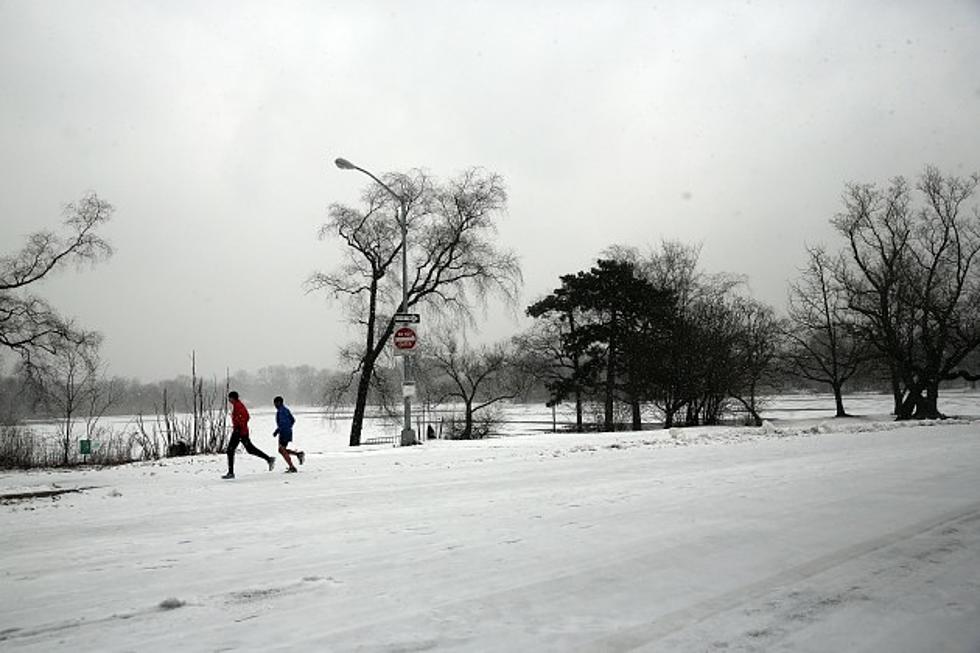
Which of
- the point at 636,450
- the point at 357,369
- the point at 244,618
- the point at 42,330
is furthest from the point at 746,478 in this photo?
the point at 42,330

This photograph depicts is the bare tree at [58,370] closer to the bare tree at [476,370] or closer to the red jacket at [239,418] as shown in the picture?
the red jacket at [239,418]

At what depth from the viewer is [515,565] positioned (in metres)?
5.04

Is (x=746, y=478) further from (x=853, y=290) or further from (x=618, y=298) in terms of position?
(x=853, y=290)

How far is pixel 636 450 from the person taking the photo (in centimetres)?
1547

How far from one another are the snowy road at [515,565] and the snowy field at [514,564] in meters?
0.03

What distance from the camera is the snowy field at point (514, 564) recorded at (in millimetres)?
3639

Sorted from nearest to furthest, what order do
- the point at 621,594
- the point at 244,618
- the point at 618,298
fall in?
the point at 244,618, the point at 621,594, the point at 618,298

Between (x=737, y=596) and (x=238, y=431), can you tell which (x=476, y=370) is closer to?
(x=238, y=431)

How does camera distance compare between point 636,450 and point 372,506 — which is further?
point 636,450

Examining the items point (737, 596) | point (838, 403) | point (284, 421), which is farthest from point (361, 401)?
point (838, 403)

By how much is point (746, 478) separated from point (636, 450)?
5847 mm

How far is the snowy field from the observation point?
3.64 m

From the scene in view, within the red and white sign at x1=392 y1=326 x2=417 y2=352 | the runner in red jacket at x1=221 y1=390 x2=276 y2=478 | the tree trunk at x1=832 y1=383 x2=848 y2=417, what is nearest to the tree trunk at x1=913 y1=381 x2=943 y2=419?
the tree trunk at x1=832 y1=383 x2=848 y2=417

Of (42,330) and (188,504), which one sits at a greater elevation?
(42,330)
